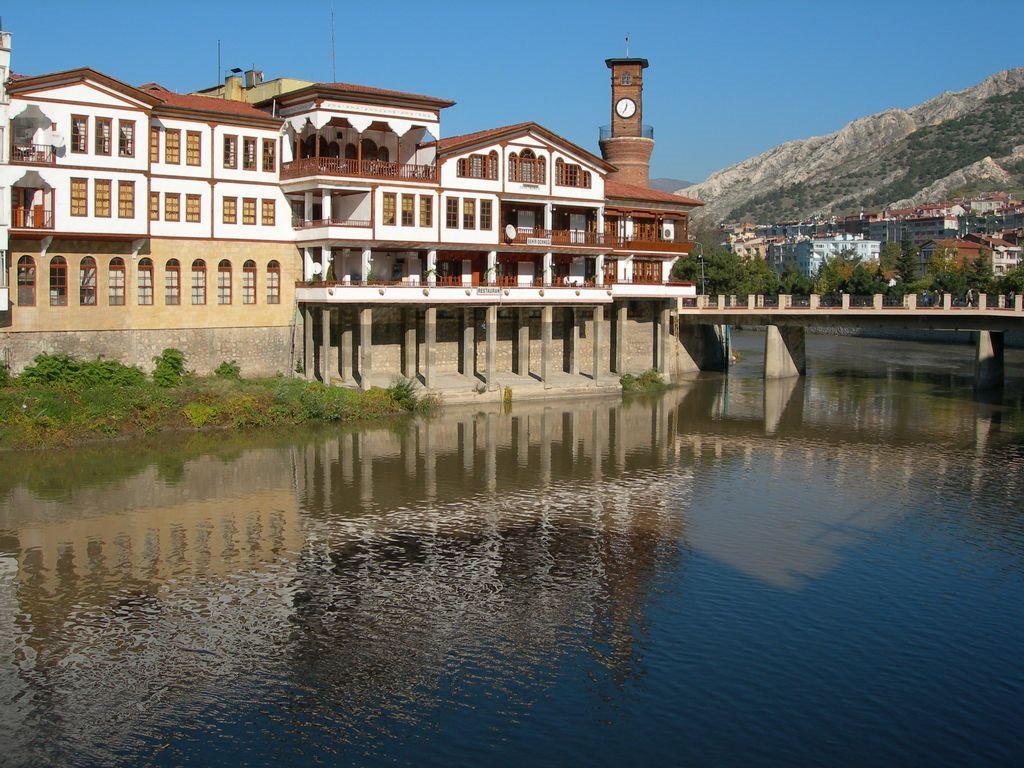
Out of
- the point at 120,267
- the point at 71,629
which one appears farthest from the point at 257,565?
the point at 120,267

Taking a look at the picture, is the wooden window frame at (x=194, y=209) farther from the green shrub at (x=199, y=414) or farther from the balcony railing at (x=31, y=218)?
the green shrub at (x=199, y=414)

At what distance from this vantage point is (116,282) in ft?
167

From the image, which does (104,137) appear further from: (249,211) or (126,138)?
(249,211)

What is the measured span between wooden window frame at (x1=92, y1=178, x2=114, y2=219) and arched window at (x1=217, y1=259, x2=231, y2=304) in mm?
6146

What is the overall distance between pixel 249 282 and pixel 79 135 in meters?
10.3

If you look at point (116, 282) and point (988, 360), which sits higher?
point (116, 282)

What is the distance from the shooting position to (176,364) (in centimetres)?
5181

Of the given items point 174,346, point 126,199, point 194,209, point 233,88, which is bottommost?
point 174,346

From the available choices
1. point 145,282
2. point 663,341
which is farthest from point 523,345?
point 145,282

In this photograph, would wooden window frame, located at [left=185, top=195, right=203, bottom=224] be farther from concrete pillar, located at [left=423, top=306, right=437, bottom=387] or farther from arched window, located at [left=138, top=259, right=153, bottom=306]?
concrete pillar, located at [left=423, top=306, right=437, bottom=387]

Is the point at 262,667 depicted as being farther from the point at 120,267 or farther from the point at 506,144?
the point at 506,144

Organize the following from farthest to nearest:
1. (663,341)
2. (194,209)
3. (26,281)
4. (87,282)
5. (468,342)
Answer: (663,341) → (468,342) → (194,209) → (87,282) → (26,281)

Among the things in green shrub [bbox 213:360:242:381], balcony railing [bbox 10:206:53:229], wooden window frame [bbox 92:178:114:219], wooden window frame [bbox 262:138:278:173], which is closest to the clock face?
wooden window frame [bbox 262:138:278:173]

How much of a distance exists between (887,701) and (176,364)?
3747 centimetres
